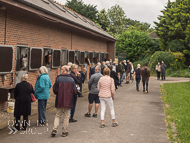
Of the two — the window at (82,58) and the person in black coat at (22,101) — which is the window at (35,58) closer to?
the person in black coat at (22,101)

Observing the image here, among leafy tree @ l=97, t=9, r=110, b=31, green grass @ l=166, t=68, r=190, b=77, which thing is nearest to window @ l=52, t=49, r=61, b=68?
green grass @ l=166, t=68, r=190, b=77

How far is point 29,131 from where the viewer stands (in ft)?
22.5

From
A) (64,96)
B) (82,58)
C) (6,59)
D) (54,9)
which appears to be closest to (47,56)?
(54,9)

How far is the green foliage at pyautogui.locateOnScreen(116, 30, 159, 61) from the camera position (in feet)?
131

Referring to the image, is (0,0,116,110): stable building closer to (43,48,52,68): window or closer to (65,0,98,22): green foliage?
(43,48,52,68): window

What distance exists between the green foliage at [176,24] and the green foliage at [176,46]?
43cm

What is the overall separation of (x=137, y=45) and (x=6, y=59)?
3271 centimetres

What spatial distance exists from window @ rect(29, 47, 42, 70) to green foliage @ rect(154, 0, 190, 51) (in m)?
25.1

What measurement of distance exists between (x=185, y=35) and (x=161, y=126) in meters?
29.7

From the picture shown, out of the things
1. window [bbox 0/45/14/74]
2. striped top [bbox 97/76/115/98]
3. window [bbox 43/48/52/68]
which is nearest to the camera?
striped top [bbox 97/76/115/98]

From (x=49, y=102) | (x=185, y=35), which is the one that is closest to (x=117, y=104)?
(x=49, y=102)

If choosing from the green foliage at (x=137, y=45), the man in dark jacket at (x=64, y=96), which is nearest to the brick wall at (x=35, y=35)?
the man in dark jacket at (x=64, y=96)

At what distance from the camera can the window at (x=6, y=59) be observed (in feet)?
29.7

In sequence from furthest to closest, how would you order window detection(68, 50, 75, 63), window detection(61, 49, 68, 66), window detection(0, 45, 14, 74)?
window detection(68, 50, 75, 63) < window detection(61, 49, 68, 66) < window detection(0, 45, 14, 74)
